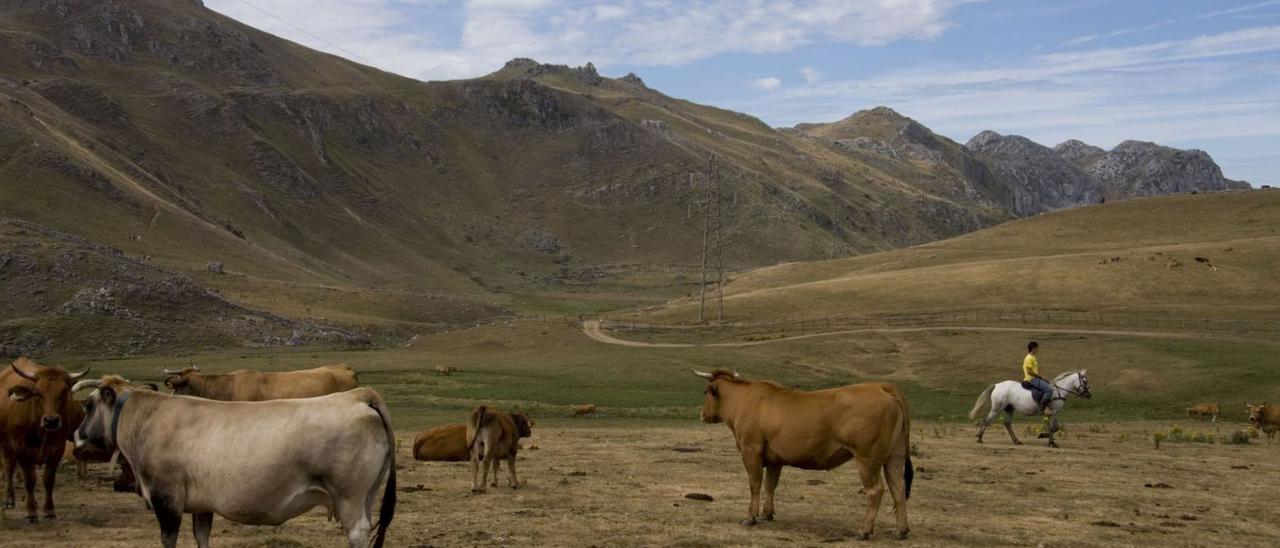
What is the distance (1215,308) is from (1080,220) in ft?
232

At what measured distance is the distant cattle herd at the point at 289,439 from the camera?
40.8ft

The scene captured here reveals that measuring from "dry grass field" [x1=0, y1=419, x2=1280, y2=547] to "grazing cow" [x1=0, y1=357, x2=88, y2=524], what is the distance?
813 mm

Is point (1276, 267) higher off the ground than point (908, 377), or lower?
higher

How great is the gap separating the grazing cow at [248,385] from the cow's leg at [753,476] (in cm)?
1181

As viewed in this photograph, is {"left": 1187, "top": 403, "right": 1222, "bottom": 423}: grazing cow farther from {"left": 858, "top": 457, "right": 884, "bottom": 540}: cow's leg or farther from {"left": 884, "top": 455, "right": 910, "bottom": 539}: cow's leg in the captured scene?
{"left": 858, "top": 457, "right": 884, "bottom": 540}: cow's leg

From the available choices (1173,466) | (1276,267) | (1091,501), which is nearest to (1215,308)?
(1276,267)

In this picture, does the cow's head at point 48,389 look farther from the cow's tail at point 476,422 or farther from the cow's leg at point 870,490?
the cow's leg at point 870,490

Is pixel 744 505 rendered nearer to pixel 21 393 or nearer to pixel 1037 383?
pixel 21 393

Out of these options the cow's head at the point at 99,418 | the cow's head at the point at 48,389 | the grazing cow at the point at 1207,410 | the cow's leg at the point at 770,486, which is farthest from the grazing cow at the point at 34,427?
the grazing cow at the point at 1207,410

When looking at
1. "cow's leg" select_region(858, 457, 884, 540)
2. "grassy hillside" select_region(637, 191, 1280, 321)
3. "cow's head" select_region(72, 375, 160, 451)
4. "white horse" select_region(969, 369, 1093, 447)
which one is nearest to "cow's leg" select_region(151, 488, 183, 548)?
"cow's head" select_region(72, 375, 160, 451)

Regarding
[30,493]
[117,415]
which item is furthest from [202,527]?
[30,493]

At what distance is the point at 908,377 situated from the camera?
62.0 m

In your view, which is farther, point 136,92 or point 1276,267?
point 136,92

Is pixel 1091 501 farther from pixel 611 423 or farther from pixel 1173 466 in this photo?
pixel 611 423
